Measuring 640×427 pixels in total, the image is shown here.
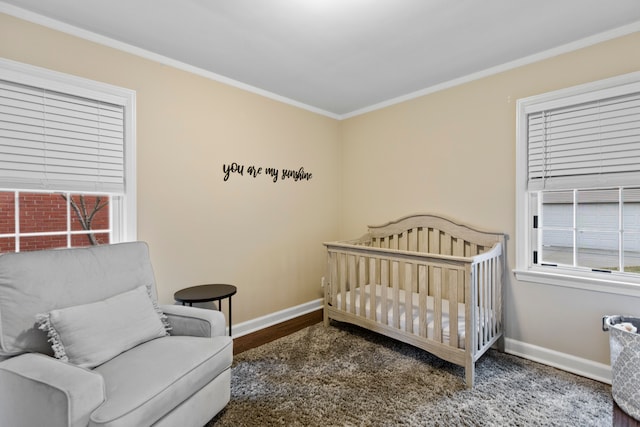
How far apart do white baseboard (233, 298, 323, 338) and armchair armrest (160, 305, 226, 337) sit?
103cm

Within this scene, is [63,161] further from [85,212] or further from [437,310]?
[437,310]

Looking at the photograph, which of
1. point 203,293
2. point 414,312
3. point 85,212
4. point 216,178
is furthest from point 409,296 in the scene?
point 85,212

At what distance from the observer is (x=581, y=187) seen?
2.20 m

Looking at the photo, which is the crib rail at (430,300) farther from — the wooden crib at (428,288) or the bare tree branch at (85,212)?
the bare tree branch at (85,212)

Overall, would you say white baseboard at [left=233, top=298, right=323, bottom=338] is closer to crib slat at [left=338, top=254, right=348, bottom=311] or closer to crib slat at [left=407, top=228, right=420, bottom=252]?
crib slat at [left=338, top=254, right=348, bottom=311]

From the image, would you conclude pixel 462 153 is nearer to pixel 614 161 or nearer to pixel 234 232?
pixel 614 161

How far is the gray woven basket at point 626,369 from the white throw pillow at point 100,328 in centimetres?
259

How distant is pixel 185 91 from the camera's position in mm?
2549

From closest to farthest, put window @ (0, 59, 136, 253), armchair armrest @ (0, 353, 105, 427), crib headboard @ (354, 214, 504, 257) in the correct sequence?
1. armchair armrest @ (0, 353, 105, 427)
2. window @ (0, 59, 136, 253)
3. crib headboard @ (354, 214, 504, 257)

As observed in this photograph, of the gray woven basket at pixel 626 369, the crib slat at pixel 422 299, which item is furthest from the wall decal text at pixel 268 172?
the gray woven basket at pixel 626 369

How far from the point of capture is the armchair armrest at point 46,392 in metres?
1.15

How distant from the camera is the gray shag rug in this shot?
1.74m

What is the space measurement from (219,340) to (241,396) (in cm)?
48

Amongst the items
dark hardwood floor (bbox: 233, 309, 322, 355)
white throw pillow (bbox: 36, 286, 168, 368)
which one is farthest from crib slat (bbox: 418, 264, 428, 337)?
white throw pillow (bbox: 36, 286, 168, 368)
